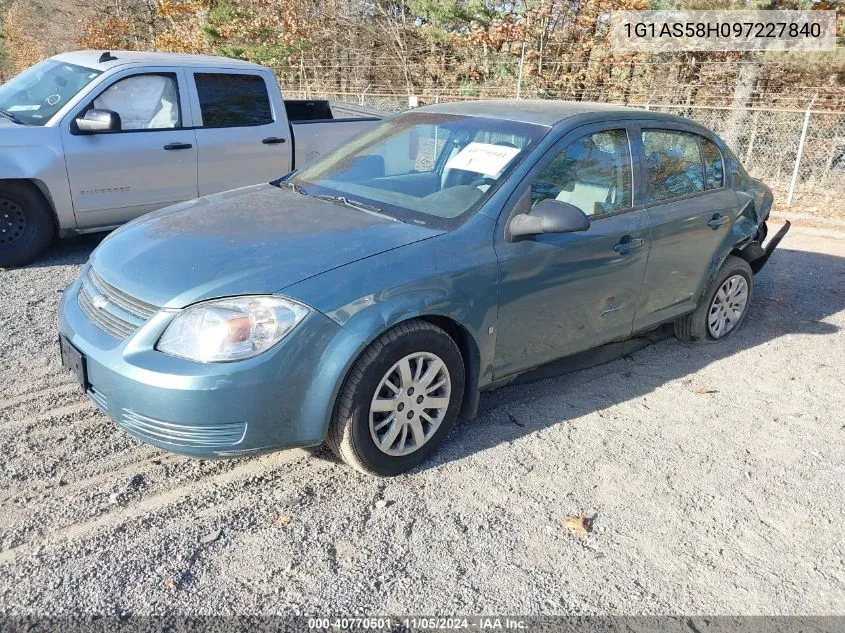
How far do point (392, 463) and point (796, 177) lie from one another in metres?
→ 10.1

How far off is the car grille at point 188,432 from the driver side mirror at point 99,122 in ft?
12.6

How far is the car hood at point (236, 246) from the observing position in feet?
9.20

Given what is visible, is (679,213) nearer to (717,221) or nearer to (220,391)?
(717,221)

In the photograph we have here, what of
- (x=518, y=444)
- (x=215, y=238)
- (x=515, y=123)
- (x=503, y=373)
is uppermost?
(x=515, y=123)

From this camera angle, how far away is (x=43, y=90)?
20.3 feet

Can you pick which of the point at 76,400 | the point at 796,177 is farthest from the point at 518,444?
the point at 796,177

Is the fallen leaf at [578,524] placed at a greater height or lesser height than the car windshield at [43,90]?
lesser

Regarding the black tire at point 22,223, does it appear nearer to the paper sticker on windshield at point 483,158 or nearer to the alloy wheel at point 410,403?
the paper sticker on windshield at point 483,158

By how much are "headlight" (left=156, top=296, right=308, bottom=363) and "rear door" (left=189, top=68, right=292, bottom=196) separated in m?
4.27

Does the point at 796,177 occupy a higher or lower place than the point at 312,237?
lower

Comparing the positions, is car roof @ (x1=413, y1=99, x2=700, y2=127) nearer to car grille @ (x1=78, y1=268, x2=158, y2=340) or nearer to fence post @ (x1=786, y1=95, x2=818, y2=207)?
car grille @ (x1=78, y1=268, x2=158, y2=340)

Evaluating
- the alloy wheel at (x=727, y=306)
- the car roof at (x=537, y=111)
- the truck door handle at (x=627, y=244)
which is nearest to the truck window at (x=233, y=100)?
the car roof at (x=537, y=111)

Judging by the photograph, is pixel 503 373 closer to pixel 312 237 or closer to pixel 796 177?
pixel 312 237

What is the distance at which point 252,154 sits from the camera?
6848mm
